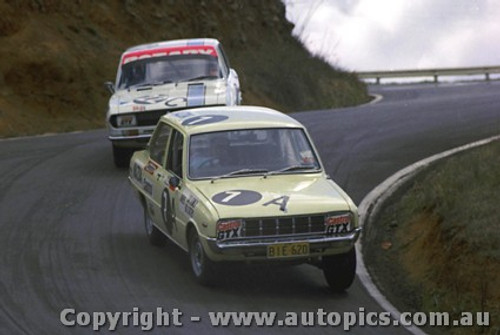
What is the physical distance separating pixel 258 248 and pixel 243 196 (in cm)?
65

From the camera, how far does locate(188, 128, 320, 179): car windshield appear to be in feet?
38.4

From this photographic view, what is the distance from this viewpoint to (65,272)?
11.7 metres

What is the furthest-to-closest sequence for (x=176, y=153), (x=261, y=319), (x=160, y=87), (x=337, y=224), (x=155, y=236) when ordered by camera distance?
(x=160, y=87) < (x=155, y=236) < (x=176, y=153) < (x=337, y=224) < (x=261, y=319)

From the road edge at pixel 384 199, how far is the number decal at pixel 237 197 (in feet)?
4.65

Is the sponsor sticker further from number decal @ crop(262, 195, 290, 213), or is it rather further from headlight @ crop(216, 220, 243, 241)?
headlight @ crop(216, 220, 243, 241)

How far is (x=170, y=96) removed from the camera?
18.1 m

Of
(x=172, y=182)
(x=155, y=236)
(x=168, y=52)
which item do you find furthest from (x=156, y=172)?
(x=168, y=52)

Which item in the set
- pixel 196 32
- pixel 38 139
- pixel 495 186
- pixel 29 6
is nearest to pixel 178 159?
pixel 495 186

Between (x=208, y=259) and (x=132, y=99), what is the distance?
26.3ft

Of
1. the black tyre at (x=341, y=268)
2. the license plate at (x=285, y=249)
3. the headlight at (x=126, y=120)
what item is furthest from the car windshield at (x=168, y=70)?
the license plate at (x=285, y=249)

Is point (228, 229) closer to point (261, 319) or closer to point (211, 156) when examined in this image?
point (261, 319)

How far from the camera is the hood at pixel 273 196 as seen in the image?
1066 cm

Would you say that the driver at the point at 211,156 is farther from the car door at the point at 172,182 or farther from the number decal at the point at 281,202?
the number decal at the point at 281,202

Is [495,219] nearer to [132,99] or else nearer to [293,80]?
[132,99]
